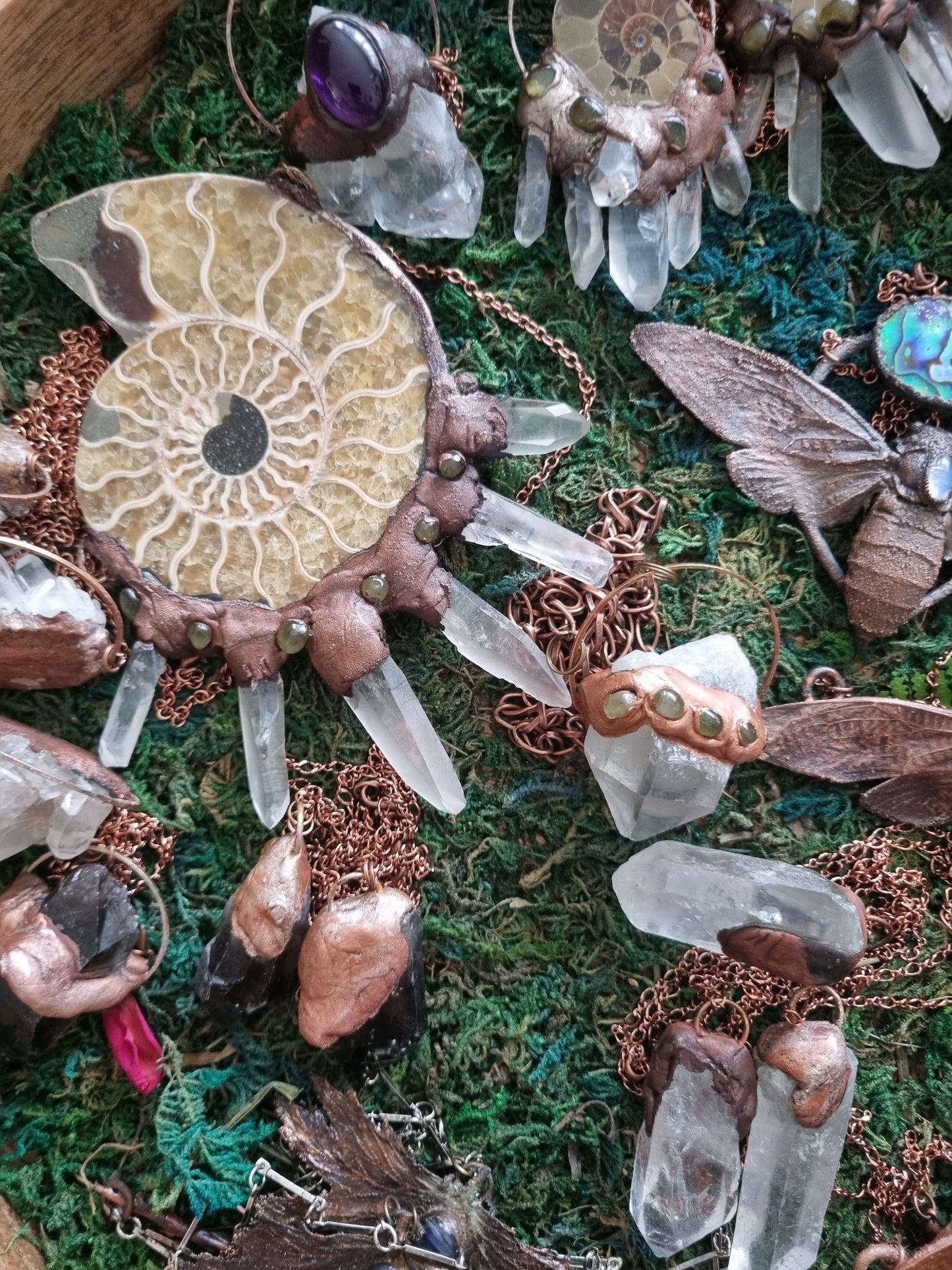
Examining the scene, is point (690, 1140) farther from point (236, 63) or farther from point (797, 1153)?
point (236, 63)

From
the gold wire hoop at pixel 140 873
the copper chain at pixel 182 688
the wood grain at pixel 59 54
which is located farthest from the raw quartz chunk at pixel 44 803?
the wood grain at pixel 59 54

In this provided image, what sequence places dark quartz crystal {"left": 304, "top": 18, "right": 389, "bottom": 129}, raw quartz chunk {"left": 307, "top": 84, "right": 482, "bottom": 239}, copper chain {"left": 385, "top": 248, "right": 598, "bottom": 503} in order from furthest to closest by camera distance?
1. copper chain {"left": 385, "top": 248, "right": 598, "bottom": 503}
2. raw quartz chunk {"left": 307, "top": 84, "right": 482, "bottom": 239}
3. dark quartz crystal {"left": 304, "top": 18, "right": 389, "bottom": 129}

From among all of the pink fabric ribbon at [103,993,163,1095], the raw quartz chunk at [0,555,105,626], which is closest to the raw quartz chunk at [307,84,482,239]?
the raw quartz chunk at [0,555,105,626]

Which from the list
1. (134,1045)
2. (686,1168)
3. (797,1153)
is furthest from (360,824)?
(797,1153)

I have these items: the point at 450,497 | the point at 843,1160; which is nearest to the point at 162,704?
the point at 450,497

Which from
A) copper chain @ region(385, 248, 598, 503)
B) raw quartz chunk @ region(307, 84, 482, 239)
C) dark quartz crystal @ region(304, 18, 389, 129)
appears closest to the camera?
dark quartz crystal @ region(304, 18, 389, 129)

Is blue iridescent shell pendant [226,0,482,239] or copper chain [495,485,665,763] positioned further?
copper chain [495,485,665,763]

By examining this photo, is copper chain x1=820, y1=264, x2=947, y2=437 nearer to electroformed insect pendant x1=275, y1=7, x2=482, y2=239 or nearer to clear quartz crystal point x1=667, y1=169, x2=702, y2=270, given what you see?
clear quartz crystal point x1=667, y1=169, x2=702, y2=270

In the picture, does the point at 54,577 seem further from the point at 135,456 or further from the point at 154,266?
the point at 154,266

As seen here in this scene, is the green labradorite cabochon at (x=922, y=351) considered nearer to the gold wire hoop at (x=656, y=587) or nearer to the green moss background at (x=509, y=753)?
the green moss background at (x=509, y=753)
